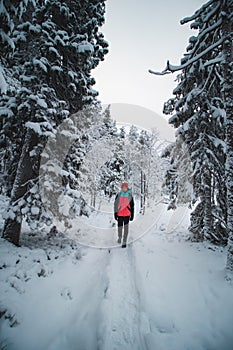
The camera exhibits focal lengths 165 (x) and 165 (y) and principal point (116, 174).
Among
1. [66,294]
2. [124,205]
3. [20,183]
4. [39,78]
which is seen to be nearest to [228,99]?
[124,205]

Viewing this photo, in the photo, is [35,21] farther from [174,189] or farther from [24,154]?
[174,189]

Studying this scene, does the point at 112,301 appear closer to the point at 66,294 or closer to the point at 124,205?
the point at 66,294

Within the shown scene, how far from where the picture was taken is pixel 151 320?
10.9ft

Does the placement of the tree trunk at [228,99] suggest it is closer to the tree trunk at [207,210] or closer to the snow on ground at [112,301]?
the snow on ground at [112,301]

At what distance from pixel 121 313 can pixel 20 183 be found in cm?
524

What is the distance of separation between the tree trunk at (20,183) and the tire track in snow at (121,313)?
3572 millimetres

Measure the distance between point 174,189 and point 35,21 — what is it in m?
9.95

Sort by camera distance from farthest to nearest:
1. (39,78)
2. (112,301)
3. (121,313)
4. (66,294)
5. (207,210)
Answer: (207,210), (39,78), (66,294), (112,301), (121,313)

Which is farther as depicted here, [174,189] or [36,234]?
[174,189]

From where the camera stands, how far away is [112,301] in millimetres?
3805

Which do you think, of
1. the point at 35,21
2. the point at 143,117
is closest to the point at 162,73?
the point at 35,21

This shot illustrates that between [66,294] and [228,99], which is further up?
[228,99]

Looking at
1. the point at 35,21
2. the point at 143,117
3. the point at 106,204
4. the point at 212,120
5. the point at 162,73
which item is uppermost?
the point at 143,117

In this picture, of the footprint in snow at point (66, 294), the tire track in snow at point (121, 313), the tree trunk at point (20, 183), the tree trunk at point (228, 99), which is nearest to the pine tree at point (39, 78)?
the tree trunk at point (20, 183)
